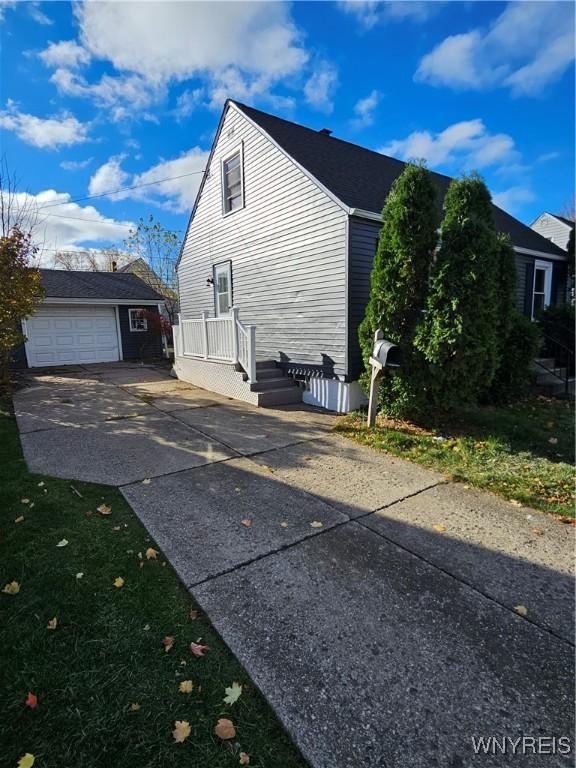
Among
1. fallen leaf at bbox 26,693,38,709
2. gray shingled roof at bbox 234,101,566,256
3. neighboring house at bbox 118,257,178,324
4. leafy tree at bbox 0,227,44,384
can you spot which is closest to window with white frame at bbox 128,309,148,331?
neighboring house at bbox 118,257,178,324

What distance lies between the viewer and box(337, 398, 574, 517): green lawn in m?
3.91

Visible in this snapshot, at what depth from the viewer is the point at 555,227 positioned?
20.6m

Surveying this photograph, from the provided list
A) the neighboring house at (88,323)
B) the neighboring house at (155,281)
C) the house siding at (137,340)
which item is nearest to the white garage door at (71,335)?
the neighboring house at (88,323)

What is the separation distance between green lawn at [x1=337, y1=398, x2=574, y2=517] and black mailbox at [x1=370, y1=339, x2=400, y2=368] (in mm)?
1024

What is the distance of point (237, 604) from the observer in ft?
7.37

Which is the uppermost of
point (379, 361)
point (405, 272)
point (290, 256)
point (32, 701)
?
point (290, 256)

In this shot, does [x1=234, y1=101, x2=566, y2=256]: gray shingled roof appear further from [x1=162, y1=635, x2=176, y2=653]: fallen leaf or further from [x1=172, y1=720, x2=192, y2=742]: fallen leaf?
[x1=172, y1=720, x2=192, y2=742]: fallen leaf

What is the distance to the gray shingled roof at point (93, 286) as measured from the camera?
14.5 m

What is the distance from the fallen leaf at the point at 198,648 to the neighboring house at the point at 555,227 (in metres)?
24.8

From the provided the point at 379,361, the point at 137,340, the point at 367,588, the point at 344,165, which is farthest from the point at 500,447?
the point at 137,340

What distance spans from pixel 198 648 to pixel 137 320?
16.2 m

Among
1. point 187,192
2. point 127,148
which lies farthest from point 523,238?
point 187,192

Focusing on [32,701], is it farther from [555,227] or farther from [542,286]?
[555,227]

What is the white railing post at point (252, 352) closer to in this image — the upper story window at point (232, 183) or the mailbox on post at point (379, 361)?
the mailbox on post at point (379, 361)
